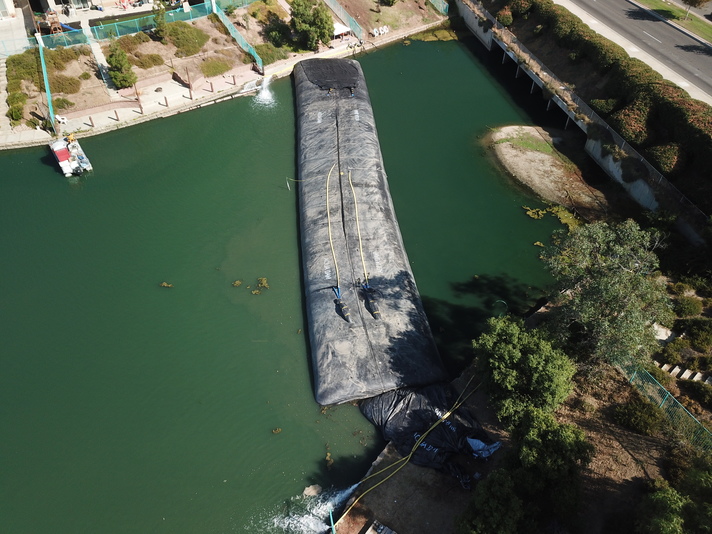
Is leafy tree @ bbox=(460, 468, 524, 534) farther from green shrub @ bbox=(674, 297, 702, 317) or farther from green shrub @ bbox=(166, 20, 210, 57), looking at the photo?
green shrub @ bbox=(166, 20, 210, 57)

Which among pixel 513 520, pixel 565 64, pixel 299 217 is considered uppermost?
pixel 565 64

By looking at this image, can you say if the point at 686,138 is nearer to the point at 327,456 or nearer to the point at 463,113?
the point at 463,113

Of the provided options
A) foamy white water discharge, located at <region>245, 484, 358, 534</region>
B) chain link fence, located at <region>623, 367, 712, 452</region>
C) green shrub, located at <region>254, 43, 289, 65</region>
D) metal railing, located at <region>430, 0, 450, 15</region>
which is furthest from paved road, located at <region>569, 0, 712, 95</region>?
foamy white water discharge, located at <region>245, 484, 358, 534</region>

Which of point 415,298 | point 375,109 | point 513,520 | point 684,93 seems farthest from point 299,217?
point 684,93

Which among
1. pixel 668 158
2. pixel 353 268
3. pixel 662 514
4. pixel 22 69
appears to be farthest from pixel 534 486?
pixel 22 69

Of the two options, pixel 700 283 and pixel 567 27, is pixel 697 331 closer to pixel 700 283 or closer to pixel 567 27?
pixel 700 283

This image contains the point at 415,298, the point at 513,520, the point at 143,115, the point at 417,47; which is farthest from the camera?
the point at 417,47
